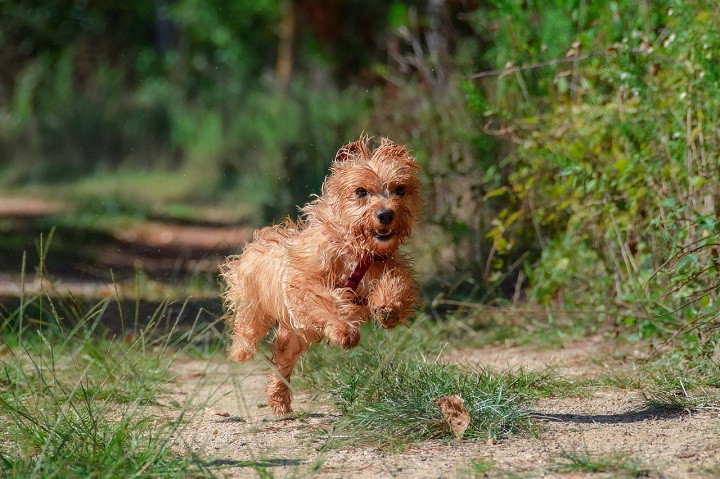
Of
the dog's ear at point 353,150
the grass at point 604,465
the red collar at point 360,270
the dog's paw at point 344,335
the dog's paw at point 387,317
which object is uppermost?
the dog's ear at point 353,150

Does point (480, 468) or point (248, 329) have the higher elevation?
point (248, 329)

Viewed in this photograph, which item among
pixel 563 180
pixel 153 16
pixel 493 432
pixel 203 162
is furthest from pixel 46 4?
pixel 493 432

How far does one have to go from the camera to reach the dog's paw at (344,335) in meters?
4.47

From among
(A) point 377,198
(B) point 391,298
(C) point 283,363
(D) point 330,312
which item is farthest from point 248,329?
(A) point 377,198

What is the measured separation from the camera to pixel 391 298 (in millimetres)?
4527

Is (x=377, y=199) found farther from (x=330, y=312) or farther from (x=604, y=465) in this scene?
(x=604, y=465)

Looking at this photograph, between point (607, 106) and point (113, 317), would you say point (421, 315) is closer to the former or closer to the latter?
point (607, 106)

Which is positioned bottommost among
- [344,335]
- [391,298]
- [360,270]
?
[344,335]

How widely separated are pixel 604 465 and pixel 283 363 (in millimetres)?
1932

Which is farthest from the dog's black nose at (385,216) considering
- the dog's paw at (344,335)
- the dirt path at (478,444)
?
the dirt path at (478,444)

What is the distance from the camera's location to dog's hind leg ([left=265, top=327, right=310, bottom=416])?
5.28 metres

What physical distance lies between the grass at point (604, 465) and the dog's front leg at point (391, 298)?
3.15 feet

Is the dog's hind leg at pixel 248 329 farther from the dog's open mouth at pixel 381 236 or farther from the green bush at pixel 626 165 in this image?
the green bush at pixel 626 165

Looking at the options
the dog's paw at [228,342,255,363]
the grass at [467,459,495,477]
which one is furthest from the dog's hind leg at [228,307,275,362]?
the grass at [467,459,495,477]
